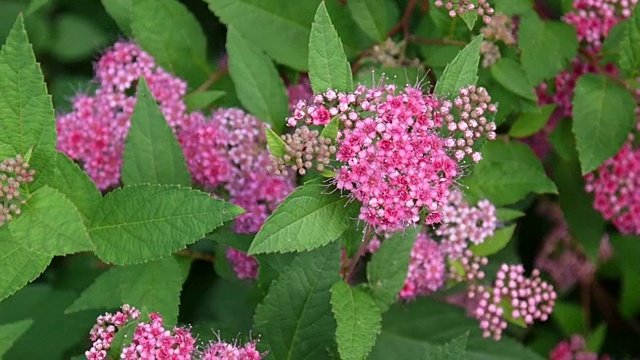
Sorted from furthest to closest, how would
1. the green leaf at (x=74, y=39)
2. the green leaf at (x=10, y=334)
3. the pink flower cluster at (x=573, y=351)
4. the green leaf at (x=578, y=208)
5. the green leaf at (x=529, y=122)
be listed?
1. the pink flower cluster at (x=573, y=351)
2. the green leaf at (x=74, y=39)
3. the green leaf at (x=578, y=208)
4. the green leaf at (x=529, y=122)
5. the green leaf at (x=10, y=334)

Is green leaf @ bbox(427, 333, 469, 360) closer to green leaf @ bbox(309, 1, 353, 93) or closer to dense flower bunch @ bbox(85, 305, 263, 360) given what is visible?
dense flower bunch @ bbox(85, 305, 263, 360)

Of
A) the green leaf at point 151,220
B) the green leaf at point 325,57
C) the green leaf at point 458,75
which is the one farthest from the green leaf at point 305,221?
the green leaf at point 458,75

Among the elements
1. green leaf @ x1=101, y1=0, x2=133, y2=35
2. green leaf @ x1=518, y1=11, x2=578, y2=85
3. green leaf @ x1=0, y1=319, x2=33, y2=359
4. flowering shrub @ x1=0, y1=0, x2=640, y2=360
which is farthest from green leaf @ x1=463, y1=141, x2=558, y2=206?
green leaf @ x1=0, y1=319, x2=33, y2=359

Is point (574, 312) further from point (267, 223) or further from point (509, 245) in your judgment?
point (267, 223)

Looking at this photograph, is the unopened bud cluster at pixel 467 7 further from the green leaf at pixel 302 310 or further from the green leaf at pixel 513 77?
the green leaf at pixel 302 310

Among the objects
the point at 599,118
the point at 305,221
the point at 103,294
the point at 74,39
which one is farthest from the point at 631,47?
the point at 74,39

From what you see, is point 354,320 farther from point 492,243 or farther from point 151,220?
point 492,243
